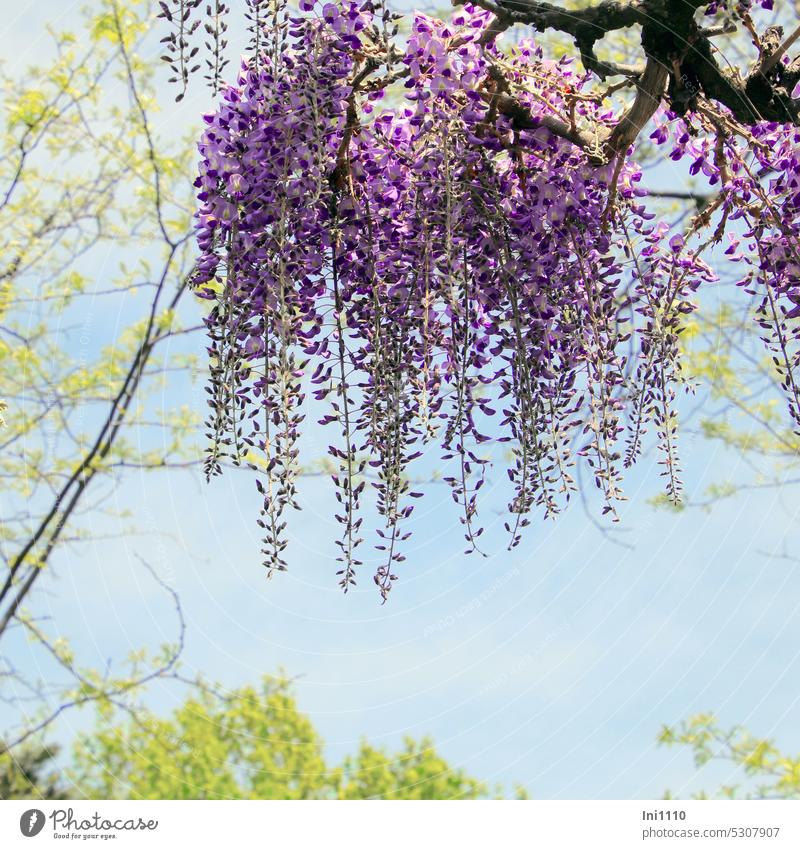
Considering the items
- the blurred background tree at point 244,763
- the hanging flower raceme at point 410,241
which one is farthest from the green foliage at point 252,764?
the hanging flower raceme at point 410,241

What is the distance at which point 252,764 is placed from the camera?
5047 mm

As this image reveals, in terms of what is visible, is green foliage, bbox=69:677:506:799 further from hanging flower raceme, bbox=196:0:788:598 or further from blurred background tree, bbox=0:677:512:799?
hanging flower raceme, bbox=196:0:788:598

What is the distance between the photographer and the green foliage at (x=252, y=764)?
14.6ft

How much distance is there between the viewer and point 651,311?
161 centimetres

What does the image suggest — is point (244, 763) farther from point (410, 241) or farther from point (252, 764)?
point (410, 241)

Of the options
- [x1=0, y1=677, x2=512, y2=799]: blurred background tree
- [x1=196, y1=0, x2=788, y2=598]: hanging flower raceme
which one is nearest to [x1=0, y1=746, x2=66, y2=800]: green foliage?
[x1=0, y1=677, x2=512, y2=799]: blurred background tree

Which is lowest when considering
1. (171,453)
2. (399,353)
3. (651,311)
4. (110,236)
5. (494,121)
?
(399,353)

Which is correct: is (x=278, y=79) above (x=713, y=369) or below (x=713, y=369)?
below

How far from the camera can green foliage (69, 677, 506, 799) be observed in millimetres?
4441

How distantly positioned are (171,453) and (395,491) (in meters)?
2.51

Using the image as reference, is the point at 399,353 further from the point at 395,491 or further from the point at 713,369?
the point at 713,369

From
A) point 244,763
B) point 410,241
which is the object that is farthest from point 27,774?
point 410,241

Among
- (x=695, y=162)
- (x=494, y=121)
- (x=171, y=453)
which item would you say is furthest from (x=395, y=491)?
(x=171, y=453)

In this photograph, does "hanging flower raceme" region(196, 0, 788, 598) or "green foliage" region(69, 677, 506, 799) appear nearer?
"hanging flower raceme" region(196, 0, 788, 598)
